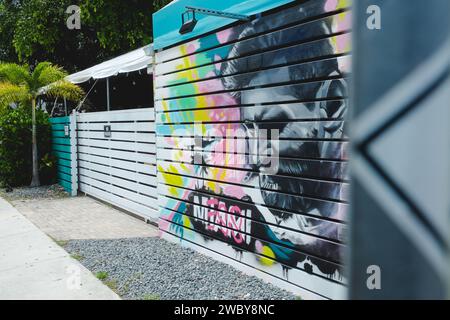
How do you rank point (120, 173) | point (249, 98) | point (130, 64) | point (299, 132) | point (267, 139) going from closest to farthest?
point (299, 132) → point (267, 139) → point (249, 98) → point (130, 64) → point (120, 173)

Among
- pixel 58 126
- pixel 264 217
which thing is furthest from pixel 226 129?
pixel 58 126

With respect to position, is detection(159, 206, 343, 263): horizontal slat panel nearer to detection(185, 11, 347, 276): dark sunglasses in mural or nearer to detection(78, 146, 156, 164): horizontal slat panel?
detection(185, 11, 347, 276): dark sunglasses in mural

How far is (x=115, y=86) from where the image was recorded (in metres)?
16.0

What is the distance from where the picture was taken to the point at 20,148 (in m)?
12.0

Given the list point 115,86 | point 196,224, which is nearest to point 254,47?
point 196,224

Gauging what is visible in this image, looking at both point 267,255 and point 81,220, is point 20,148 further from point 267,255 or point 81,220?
point 267,255

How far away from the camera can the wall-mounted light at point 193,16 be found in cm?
457

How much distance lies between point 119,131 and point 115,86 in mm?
8040

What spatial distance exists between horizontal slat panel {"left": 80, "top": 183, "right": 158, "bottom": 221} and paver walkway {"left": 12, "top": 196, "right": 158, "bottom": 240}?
0.13 meters

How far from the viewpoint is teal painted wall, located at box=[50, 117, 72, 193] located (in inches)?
448

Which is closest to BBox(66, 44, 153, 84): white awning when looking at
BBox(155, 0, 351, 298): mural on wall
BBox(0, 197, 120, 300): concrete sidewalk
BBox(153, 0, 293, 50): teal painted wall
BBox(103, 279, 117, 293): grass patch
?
BBox(153, 0, 293, 50): teal painted wall

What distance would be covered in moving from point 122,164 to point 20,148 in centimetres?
493
